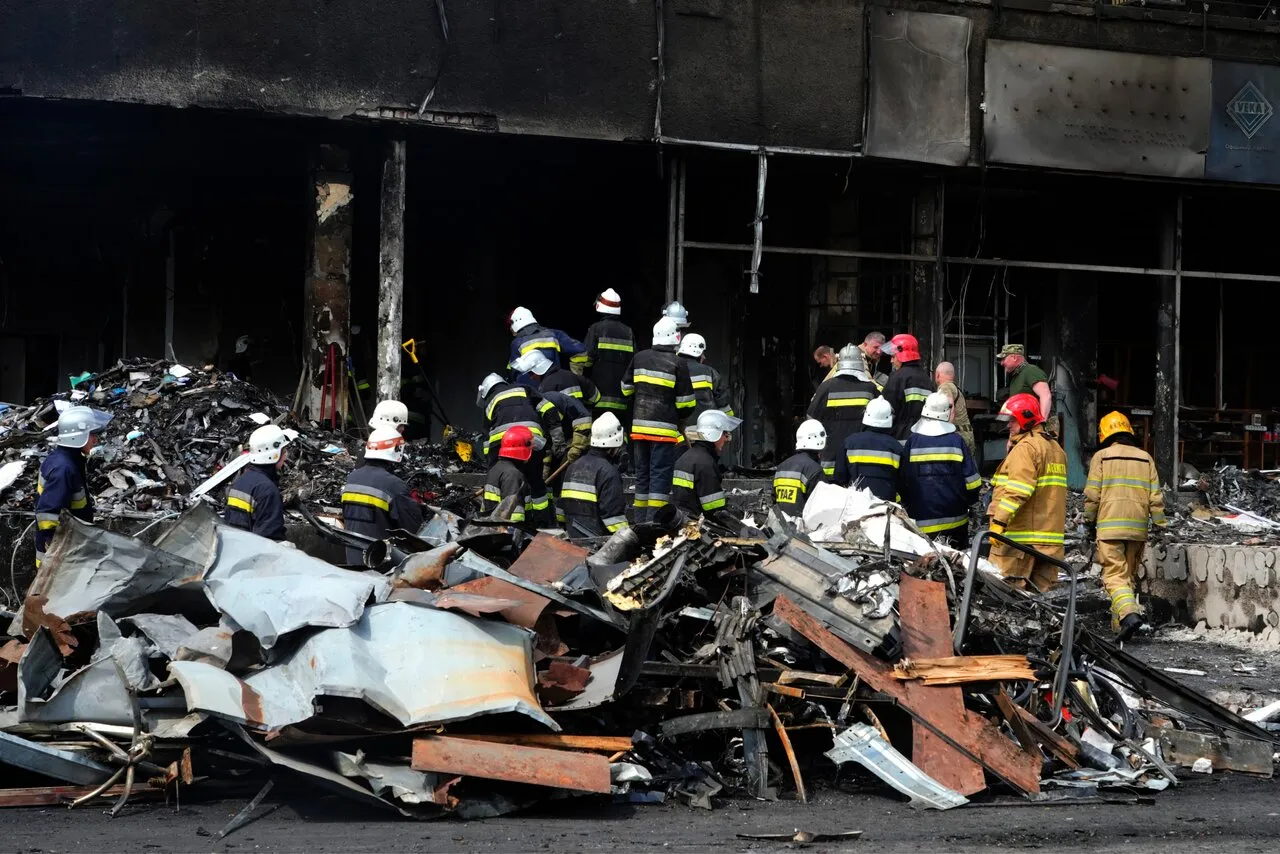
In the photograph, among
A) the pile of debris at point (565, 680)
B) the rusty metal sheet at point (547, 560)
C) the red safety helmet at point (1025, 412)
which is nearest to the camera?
the pile of debris at point (565, 680)

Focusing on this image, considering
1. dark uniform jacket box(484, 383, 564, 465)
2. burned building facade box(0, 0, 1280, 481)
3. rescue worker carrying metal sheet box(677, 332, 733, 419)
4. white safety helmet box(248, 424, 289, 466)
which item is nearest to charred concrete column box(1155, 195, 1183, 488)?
burned building facade box(0, 0, 1280, 481)

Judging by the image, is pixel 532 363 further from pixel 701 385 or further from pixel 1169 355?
pixel 1169 355

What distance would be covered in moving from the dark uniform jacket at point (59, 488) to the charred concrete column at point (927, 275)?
8616 mm

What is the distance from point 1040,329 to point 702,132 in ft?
17.5

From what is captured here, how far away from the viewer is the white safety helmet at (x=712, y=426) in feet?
33.4

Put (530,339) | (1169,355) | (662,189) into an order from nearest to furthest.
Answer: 1. (530,339)
2. (1169,355)
3. (662,189)

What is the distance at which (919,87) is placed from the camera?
566 inches

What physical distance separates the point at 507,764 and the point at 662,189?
1115 cm

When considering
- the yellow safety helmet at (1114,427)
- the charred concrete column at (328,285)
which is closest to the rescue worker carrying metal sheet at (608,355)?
the charred concrete column at (328,285)

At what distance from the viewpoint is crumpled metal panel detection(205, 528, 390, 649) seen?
634 centimetres

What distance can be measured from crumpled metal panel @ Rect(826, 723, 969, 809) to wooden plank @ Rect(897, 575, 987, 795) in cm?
7

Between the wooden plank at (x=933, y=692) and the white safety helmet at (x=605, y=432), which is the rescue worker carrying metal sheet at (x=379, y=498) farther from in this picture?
the wooden plank at (x=933, y=692)

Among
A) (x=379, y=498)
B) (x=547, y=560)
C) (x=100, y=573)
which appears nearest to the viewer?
(x=100, y=573)

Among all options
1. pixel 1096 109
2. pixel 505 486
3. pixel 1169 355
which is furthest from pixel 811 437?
pixel 1169 355
